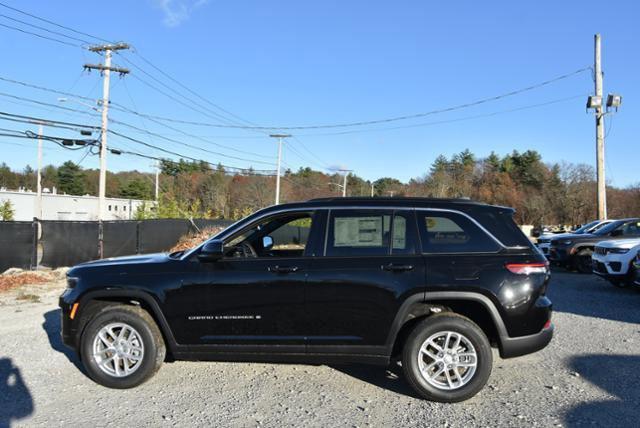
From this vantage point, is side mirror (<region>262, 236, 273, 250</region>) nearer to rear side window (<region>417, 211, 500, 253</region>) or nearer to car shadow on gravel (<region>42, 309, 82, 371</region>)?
rear side window (<region>417, 211, 500, 253</region>)

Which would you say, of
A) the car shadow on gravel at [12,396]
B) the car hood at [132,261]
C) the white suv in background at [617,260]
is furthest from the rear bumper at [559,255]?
the car shadow on gravel at [12,396]

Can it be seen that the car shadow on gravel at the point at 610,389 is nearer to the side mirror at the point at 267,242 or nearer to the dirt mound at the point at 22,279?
the side mirror at the point at 267,242

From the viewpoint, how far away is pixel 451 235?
4.51m

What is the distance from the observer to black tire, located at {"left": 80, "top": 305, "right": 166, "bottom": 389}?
459 centimetres

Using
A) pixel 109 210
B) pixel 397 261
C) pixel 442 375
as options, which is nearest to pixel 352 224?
pixel 397 261

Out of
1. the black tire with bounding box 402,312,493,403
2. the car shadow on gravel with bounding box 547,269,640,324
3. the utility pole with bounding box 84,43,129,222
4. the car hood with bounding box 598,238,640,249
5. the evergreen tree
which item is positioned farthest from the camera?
the evergreen tree

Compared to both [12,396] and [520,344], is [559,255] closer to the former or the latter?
[520,344]

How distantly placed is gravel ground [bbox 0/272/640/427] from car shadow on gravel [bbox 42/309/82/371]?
0.04 m

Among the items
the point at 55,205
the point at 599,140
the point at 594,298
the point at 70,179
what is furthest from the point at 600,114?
the point at 70,179

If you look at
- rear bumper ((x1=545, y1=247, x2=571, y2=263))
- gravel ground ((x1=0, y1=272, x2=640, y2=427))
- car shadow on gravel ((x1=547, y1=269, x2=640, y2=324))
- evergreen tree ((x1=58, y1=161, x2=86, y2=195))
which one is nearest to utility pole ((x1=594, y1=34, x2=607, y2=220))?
rear bumper ((x1=545, y1=247, x2=571, y2=263))

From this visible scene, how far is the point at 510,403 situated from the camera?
429 centimetres

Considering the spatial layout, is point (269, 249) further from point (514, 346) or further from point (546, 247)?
point (546, 247)

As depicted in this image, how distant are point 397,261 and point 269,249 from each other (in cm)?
160

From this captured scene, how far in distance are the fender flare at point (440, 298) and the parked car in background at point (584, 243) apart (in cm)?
1049
